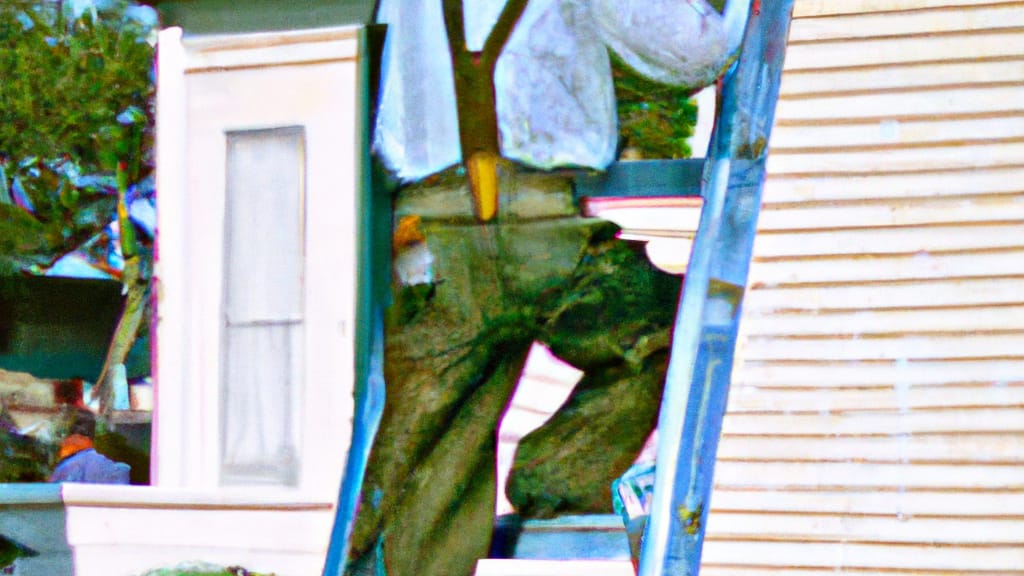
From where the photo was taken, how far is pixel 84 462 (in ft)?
7.69

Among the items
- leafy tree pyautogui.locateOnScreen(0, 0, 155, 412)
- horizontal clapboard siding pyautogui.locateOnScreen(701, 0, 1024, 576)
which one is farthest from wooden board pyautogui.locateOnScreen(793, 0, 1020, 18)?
leafy tree pyautogui.locateOnScreen(0, 0, 155, 412)

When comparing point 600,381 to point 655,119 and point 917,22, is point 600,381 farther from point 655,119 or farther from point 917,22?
point 917,22

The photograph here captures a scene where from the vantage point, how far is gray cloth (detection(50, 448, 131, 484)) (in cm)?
231

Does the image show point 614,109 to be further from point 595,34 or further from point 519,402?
point 519,402

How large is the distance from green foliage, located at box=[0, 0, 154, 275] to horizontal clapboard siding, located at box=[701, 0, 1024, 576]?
4.55ft

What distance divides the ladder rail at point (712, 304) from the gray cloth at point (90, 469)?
1111 millimetres

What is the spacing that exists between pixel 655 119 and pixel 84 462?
→ 55.5 inches

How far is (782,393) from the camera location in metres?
2.18

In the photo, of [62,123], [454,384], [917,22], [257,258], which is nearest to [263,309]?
[257,258]

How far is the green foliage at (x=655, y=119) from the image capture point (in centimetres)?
217

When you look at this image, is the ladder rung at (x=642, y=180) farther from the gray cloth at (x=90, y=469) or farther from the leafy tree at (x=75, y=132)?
the gray cloth at (x=90, y=469)

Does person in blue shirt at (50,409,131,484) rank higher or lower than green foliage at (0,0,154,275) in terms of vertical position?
lower

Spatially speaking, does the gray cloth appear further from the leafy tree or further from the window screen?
the window screen

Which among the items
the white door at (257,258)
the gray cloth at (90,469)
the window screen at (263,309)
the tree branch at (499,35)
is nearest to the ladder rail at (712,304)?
the tree branch at (499,35)
